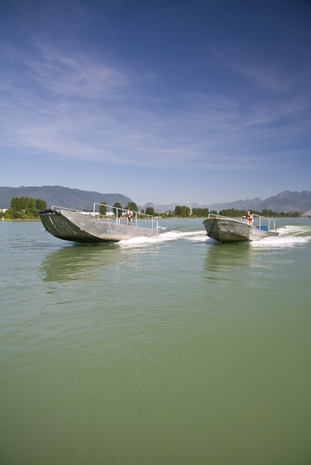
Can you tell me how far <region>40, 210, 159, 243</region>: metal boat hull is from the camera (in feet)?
54.3

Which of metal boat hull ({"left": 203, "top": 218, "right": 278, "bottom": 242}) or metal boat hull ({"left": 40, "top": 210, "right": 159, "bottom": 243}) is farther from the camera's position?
metal boat hull ({"left": 203, "top": 218, "right": 278, "bottom": 242})

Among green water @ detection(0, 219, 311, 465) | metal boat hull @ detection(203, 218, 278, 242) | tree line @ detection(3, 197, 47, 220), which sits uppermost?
tree line @ detection(3, 197, 47, 220)

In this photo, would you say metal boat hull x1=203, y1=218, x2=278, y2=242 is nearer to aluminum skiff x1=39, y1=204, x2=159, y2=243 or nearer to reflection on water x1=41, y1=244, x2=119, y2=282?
aluminum skiff x1=39, y1=204, x2=159, y2=243

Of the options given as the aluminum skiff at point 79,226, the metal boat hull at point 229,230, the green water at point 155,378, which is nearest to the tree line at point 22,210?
the aluminum skiff at point 79,226

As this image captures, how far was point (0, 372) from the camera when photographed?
362cm

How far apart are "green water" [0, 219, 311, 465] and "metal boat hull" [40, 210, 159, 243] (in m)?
9.56

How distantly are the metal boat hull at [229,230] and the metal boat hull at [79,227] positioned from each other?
6163mm

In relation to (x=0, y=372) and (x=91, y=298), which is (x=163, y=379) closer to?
(x=0, y=372)

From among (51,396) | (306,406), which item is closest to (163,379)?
(51,396)

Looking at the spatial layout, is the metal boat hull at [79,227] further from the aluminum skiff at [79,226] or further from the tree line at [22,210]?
the tree line at [22,210]

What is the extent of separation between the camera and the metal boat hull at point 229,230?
19266mm

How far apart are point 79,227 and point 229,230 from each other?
985 centimetres

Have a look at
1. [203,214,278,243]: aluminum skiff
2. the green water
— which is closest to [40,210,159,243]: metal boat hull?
[203,214,278,243]: aluminum skiff

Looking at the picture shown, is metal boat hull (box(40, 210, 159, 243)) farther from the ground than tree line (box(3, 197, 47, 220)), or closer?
closer
